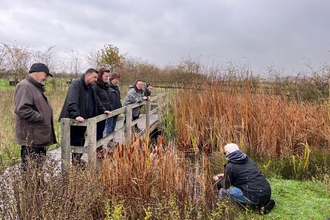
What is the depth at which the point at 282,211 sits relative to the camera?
3.93 metres

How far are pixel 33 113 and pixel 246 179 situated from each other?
284 cm

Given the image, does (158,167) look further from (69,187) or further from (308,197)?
(308,197)

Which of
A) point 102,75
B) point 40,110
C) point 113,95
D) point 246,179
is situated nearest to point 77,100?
point 40,110

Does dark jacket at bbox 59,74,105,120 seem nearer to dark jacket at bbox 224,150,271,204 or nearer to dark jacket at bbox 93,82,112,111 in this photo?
dark jacket at bbox 93,82,112,111

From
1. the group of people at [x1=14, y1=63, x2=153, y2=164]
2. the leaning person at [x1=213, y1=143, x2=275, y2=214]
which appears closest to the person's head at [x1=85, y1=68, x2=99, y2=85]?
the group of people at [x1=14, y1=63, x2=153, y2=164]

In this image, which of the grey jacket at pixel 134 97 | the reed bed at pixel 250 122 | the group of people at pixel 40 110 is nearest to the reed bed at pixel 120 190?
the group of people at pixel 40 110

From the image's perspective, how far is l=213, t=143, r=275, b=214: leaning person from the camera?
3.80 m

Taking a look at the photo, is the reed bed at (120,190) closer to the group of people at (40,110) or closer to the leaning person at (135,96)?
the group of people at (40,110)

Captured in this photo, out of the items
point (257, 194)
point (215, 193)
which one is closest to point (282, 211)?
point (257, 194)

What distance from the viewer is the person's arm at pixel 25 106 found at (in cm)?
316

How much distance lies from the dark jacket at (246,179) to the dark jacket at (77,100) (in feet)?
7.28

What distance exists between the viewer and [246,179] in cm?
390

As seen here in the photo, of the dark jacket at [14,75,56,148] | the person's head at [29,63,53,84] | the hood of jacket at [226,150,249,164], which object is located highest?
the person's head at [29,63,53,84]

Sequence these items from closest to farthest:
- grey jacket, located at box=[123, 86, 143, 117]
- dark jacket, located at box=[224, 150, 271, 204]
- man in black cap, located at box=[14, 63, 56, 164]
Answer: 1. man in black cap, located at box=[14, 63, 56, 164]
2. dark jacket, located at box=[224, 150, 271, 204]
3. grey jacket, located at box=[123, 86, 143, 117]
